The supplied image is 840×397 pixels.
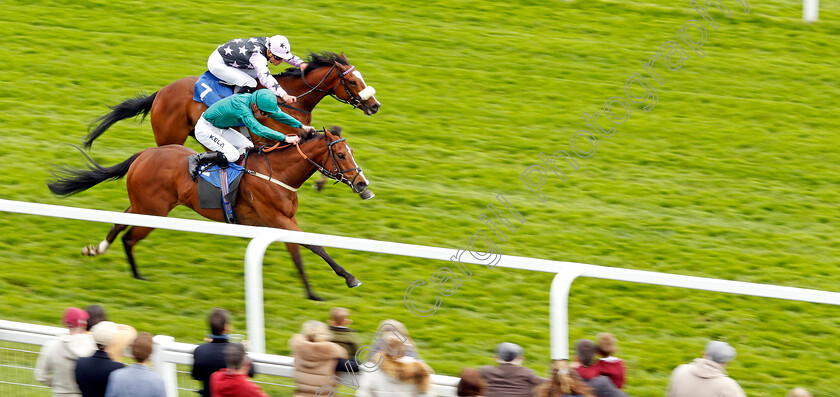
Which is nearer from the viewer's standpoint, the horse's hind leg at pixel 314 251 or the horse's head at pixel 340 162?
the horse's hind leg at pixel 314 251

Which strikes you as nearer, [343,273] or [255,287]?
[255,287]

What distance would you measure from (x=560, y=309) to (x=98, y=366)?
6.03 feet

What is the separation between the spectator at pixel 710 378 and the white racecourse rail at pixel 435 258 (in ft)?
0.81

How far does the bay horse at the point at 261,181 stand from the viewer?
22.0 ft

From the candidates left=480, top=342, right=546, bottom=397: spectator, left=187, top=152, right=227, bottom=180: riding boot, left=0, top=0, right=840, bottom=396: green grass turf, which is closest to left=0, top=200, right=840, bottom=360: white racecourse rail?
left=480, top=342, right=546, bottom=397: spectator

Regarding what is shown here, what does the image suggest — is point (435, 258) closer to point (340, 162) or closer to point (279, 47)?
point (340, 162)

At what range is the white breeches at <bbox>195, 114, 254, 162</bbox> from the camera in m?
6.84

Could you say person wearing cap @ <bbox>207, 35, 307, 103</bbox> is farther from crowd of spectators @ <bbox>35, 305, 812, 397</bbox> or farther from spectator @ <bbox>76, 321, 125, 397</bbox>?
spectator @ <bbox>76, 321, 125, 397</bbox>

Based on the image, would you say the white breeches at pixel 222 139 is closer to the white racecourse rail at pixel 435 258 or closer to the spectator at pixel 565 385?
the white racecourse rail at pixel 435 258

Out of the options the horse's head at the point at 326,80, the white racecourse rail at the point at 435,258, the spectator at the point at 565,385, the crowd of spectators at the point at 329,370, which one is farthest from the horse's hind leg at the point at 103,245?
the spectator at the point at 565,385

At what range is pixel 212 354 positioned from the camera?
13.6 ft

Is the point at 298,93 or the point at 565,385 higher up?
the point at 298,93

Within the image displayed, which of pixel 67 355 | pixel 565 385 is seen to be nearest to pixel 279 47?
pixel 67 355

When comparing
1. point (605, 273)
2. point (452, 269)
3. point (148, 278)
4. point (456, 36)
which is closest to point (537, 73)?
point (456, 36)
